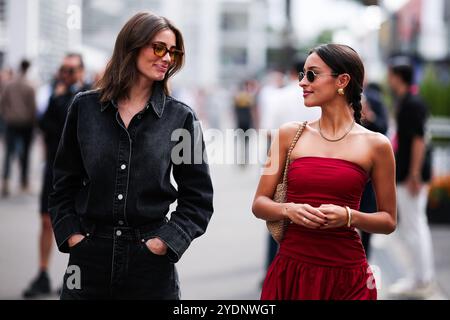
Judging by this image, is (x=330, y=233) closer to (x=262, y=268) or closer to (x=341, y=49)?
(x=341, y=49)

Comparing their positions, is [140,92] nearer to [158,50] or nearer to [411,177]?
[158,50]

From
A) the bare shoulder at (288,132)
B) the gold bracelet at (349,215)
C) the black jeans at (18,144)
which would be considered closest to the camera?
the gold bracelet at (349,215)

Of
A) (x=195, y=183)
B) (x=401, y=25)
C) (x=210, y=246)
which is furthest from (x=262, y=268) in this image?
(x=401, y=25)

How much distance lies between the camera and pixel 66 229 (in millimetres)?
3016

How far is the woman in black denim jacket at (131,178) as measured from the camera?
294 centimetres

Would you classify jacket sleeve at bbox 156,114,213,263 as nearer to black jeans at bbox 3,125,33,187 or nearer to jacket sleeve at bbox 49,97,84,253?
jacket sleeve at bbox 49,97,84,253

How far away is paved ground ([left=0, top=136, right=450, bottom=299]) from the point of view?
21.2 feet

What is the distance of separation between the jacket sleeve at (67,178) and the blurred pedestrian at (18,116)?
8.72m

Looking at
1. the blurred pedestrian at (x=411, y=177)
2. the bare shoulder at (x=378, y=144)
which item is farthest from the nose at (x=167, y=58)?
the blurred pedestrian at (x=411, y=177)

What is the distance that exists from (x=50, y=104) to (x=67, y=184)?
3088 mm

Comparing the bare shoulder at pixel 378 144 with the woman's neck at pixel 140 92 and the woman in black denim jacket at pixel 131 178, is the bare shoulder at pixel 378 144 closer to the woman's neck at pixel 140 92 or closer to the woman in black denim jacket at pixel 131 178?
the woman in black denim jacket at pixel 131 178

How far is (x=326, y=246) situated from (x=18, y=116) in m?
9.50

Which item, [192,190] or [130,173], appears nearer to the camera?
[130,173]

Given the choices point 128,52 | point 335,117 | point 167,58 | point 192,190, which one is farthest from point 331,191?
point 128,52
